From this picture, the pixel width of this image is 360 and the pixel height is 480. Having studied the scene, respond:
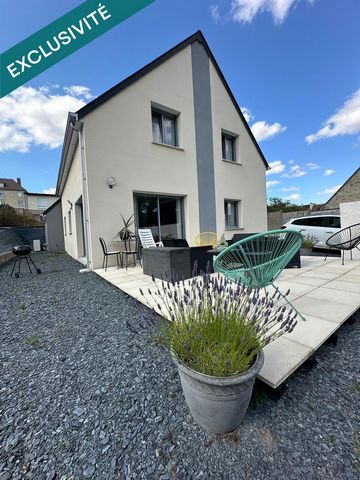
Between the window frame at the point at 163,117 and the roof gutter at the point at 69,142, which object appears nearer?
the roof gutter at the point at 69,142

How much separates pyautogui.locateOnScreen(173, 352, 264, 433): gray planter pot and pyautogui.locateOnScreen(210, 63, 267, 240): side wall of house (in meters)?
6.88

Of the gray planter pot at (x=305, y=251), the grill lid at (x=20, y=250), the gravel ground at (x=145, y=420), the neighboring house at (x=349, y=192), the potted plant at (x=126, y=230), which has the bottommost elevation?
the gravel ground at (x=145, y=420)

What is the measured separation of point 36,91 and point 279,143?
12.8 metres

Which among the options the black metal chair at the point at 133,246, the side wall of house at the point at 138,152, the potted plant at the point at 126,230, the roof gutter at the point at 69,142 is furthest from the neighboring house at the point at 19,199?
the black metal chair at the point at 133,246

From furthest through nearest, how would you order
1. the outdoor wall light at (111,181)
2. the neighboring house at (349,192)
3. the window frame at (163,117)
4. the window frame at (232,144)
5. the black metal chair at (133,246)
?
the neighboring house at (349,192), the window frame at (232,144), the window frame at (163,117), the black metal chair at (133,246), the outdoor wall light at (111,181)

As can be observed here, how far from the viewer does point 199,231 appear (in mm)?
7168

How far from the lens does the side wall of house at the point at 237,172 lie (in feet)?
25.8

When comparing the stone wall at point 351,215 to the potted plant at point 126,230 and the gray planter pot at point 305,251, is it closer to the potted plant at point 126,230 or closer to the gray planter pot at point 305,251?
the gray planter pot at point 305,251

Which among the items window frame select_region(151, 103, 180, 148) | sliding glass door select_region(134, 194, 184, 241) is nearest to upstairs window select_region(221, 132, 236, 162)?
window frame select_region(151, 103, 180, 148)

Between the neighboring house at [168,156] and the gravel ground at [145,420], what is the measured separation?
12.9 feet

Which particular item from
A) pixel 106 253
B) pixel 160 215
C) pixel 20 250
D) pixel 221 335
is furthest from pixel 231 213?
pixel 221 335

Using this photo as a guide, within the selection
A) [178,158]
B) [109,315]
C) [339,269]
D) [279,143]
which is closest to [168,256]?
[109,315]

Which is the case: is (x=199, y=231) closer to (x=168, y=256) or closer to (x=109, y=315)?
(x=168, y=256)

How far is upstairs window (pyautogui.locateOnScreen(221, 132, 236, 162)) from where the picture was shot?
338 inches
